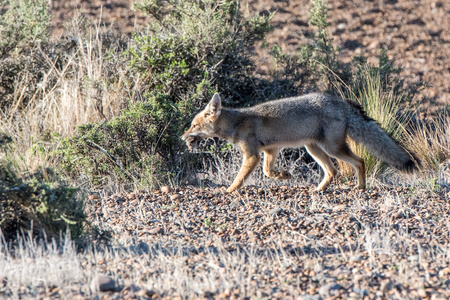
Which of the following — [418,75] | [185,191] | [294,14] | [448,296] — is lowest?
[448,296]

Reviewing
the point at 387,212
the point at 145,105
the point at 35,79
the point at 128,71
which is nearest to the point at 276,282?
the point at 387,212

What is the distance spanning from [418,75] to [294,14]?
495cm

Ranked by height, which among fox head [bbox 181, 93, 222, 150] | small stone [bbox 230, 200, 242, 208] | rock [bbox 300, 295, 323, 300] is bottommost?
rock [bbox 300, 295, 323, 300]

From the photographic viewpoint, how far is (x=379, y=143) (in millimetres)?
6348

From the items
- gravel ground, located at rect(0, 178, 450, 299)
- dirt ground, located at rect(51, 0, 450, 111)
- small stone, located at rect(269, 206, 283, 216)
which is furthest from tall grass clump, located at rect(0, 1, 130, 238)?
dirt ground, located at rect(51, 0, 450, 111)

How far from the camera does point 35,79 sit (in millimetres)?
9555

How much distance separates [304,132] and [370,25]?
1201cm

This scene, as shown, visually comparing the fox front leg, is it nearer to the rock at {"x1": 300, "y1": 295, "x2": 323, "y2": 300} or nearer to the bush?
the bush

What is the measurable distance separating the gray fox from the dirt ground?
7723mm

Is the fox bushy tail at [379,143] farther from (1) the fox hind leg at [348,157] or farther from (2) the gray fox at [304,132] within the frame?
(1) the fox hind leg at [348,157]

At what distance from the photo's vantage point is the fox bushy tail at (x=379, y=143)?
6.28 metres

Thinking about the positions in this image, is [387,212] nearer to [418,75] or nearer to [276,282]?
[276,282]

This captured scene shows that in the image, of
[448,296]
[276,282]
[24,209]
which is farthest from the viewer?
[24,209]

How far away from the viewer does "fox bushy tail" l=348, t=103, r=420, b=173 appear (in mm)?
6281
